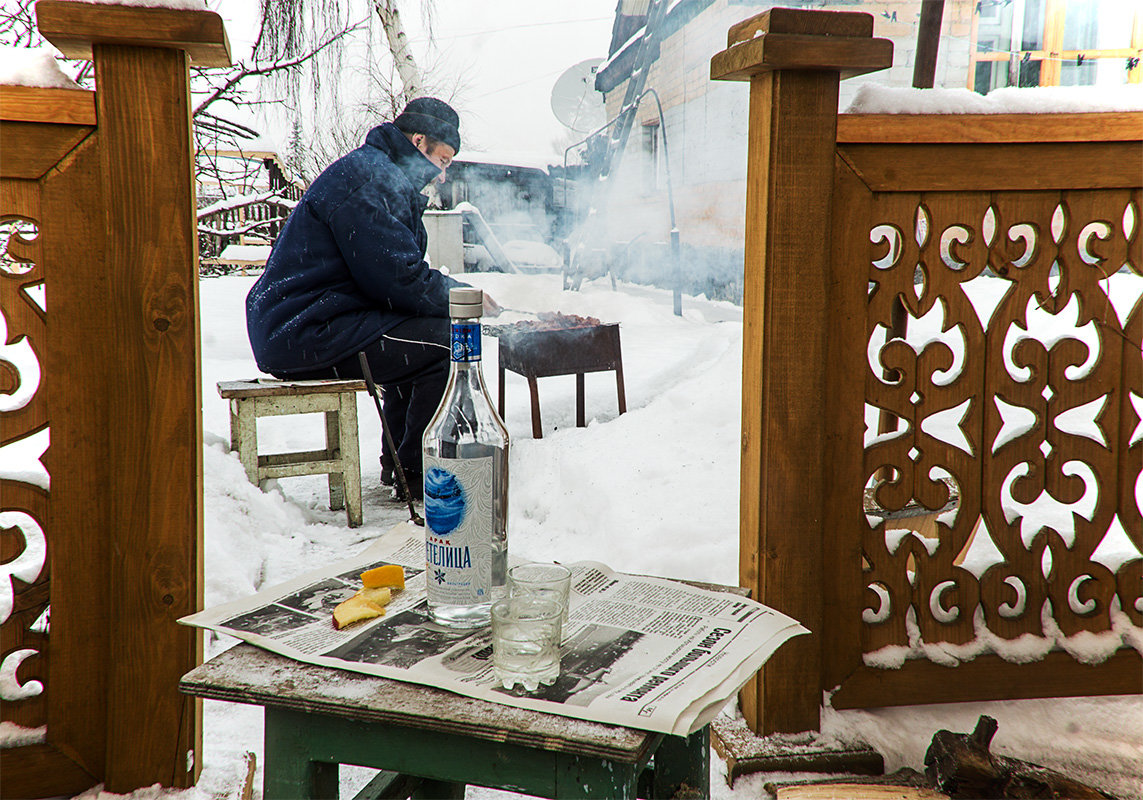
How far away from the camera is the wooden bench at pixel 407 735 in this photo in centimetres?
57

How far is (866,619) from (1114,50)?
5.59 m

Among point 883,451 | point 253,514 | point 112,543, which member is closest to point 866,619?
point 883,451

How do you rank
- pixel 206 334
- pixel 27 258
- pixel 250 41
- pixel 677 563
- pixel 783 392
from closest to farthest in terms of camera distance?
pixel 27 258
pixel 783 392
pixel 677 563
pixel 250 41
pixel 206 334

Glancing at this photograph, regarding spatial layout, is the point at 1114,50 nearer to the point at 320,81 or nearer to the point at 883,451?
the point at 320,81

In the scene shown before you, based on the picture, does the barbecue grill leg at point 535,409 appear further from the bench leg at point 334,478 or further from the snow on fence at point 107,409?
the snow on fence at point 107,409

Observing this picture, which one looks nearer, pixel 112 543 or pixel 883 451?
pixel 112 543

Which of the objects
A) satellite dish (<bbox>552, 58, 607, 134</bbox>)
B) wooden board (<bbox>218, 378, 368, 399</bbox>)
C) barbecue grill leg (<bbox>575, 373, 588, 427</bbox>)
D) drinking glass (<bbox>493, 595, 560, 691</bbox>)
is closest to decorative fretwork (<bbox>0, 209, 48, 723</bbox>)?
drinking glass (<bbox>493, 595, 560, 691</bbox>)

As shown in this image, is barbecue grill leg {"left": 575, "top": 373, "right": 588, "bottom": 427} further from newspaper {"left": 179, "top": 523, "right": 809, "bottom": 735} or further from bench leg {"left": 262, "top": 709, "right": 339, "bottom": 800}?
bench leg {"left": 262, "top": 709, "right": 339, "bottom": 800}

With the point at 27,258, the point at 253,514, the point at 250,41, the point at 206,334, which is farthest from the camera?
the point at 206,334

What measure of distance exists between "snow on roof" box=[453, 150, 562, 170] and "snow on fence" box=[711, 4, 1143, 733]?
3839 mm

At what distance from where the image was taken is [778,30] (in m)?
1.14

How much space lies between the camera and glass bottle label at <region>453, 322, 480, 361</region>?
710 mm

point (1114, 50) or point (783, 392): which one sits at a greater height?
point (1114, 50)

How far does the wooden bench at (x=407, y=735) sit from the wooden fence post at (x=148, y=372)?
500 millimetres
